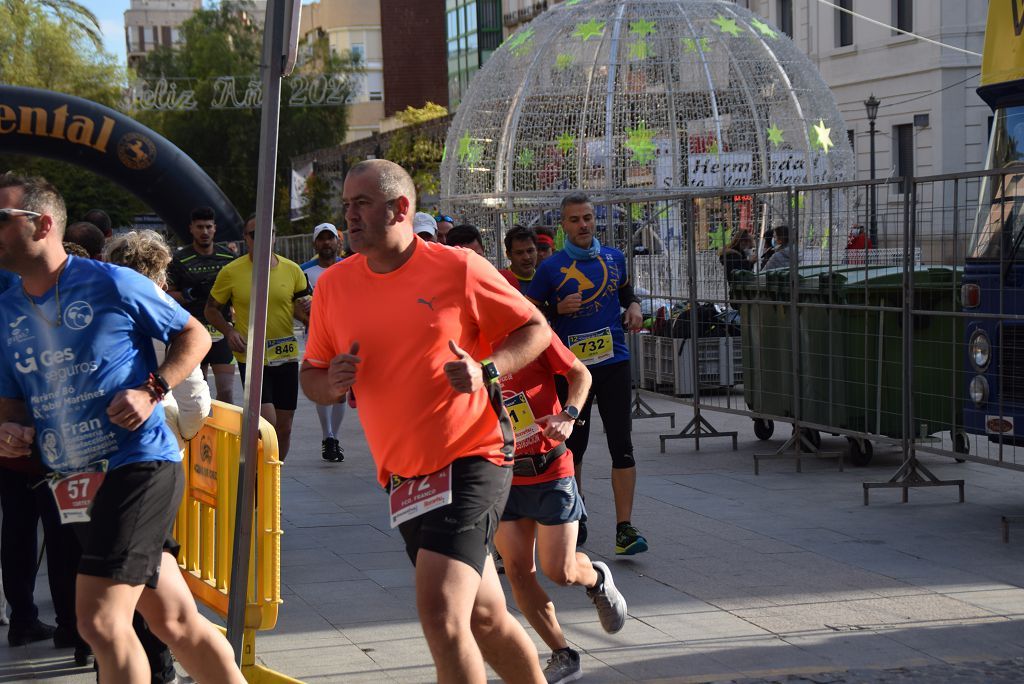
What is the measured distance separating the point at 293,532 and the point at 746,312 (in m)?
4.81

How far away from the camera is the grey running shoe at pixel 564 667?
5.63 metres

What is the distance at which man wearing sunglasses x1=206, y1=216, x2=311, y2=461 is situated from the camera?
9.87 metres

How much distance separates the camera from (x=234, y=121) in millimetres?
68625

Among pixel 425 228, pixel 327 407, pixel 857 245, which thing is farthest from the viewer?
pixel 327 407

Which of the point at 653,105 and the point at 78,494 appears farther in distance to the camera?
the point at 653,105

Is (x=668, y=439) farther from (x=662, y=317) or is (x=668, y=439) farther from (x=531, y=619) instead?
(x=531, y=619)

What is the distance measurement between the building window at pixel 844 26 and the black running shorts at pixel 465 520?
36.5m

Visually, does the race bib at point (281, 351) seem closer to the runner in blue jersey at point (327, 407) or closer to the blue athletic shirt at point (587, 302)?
the runner in blue jersey at point (327, 407)

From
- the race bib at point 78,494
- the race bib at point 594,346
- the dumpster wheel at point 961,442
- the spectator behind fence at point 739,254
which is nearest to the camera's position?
the race bib at point 78,494

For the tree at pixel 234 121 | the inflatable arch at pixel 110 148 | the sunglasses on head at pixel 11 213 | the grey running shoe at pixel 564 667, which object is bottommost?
the grey running shoe at pixel 564 667

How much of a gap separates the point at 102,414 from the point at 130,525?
13.7 inches

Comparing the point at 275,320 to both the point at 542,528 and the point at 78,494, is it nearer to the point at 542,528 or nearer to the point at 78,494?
the point at 542,528

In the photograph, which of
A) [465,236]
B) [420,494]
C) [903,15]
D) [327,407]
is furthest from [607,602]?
[903,15]

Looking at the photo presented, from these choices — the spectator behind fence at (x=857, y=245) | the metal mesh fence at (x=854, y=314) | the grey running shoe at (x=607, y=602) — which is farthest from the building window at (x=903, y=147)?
the grey running shoe at (x=607, y=602)
